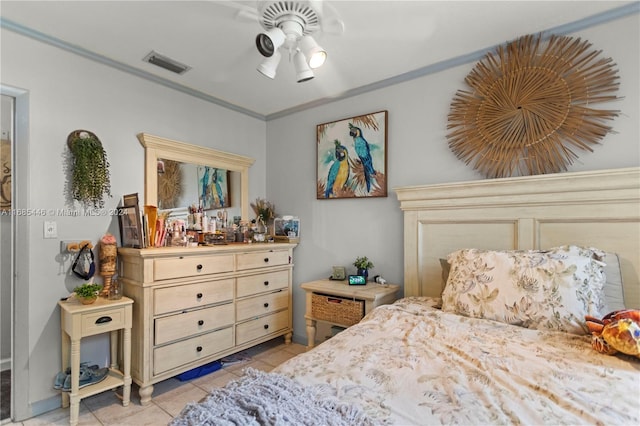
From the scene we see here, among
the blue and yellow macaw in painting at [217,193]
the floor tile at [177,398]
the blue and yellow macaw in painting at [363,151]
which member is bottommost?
the floor tile at [177,398]

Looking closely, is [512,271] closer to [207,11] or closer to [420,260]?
Answer: [420,260]

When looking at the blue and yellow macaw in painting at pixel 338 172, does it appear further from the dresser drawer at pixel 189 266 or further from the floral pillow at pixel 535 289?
the floral pillow at pixel 535 289

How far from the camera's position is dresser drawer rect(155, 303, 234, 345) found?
2285 millimetres

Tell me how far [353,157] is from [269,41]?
4.85 feet

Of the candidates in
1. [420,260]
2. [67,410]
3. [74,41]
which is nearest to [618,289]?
[420,260]

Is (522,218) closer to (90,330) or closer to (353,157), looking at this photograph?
(353,157)

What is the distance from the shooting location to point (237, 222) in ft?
10.8

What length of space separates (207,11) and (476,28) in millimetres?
1675

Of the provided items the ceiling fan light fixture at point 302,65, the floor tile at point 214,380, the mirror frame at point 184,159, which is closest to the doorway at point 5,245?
the mirror frame at point 184,159

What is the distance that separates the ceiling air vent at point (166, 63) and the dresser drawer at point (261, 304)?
6.52 feet

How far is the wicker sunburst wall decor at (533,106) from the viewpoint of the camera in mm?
1941

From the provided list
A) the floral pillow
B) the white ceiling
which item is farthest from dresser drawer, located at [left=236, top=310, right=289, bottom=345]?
the white ceiling

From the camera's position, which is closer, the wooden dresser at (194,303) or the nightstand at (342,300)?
the wooden dresser at (194,303)

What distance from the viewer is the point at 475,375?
42.5 inches
